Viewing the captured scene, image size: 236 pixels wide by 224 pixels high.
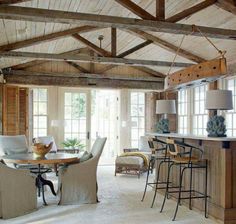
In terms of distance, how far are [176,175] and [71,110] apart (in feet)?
15.2

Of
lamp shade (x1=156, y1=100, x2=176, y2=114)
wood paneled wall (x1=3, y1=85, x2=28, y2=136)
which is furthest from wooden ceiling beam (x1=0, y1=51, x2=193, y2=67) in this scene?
wood paneled wall (x1=3, y1=85, x2=28, y2=136)

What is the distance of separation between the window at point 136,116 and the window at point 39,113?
254cm

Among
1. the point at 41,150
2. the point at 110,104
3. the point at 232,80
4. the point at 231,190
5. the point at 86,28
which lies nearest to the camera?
the point at 231,190

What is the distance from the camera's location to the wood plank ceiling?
420 centimetres

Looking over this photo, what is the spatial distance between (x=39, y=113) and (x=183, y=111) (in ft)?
13.5

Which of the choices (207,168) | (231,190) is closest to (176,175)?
(207,168)

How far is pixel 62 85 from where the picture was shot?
8781 millimetres

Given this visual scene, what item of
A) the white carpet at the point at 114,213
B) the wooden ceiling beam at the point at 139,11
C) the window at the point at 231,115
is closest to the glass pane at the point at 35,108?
the white carpet at the point at 114,213

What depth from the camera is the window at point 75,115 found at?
30.0 feet

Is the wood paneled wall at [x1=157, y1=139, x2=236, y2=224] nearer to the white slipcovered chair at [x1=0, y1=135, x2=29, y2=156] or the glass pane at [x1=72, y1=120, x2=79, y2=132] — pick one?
the white slipcovered chair at [x1=0, y1=135, x2=29, y2=156]

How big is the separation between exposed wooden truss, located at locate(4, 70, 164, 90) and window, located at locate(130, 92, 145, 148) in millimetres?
416

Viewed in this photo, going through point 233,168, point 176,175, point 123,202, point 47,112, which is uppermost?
point 47,112

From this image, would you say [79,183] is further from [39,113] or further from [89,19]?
[39,113]

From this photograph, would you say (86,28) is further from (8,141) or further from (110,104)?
(110,104)
